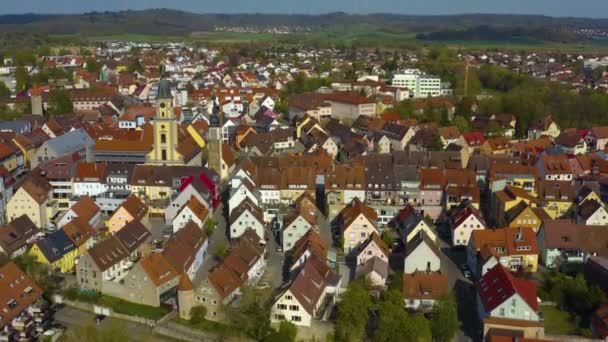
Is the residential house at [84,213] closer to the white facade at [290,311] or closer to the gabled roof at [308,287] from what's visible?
the gabled roof at [308,287]

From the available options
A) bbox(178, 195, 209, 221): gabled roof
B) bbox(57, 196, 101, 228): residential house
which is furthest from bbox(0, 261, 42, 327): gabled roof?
bbox(178, 195, 209, 221): gabled roof

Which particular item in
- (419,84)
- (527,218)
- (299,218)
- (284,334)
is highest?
(419,84)

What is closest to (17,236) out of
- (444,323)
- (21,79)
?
(444,323)

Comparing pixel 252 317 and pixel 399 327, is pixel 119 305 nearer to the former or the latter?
pixel 252 317

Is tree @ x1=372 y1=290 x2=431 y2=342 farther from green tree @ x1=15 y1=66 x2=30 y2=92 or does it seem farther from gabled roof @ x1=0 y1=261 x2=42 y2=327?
green tree @ x1=15 y1=66 x2=30 y2=92

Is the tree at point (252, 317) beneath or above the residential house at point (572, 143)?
beneath

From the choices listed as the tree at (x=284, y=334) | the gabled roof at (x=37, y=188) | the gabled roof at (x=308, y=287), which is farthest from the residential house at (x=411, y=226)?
the gabled roof at (x=37, y=188)
